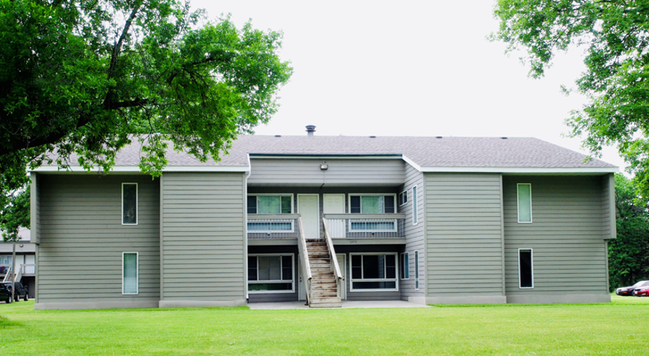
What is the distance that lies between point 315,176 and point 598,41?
476 inches

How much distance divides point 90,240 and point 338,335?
14.2 metres

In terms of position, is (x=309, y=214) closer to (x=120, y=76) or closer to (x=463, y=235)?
(x=463, y=235)

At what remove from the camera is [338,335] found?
12.1m

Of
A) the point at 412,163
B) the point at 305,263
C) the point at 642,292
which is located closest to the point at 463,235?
the point at 412,163

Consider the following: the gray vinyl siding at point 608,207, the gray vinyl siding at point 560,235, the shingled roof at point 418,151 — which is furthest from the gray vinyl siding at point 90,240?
the gray vinyl siding at point 608,207

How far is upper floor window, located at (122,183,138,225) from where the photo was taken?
2386 cm

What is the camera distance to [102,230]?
Answer: 2361cm

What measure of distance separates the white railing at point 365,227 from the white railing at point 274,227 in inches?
51.2

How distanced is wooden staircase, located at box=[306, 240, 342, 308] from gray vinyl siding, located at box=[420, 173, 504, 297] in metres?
3.25

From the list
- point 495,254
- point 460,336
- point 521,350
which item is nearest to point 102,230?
point 495,254

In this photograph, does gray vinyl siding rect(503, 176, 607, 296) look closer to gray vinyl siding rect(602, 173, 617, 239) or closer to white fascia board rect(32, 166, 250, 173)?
gray vinyl siding rect(602, 173, 617, 239)

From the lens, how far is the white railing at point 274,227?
25.1 meters

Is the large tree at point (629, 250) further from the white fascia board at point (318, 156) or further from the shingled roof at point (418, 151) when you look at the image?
the white fascia board at point (318, 156)

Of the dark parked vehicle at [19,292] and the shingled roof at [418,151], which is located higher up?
the shingled roof at [418,151]
